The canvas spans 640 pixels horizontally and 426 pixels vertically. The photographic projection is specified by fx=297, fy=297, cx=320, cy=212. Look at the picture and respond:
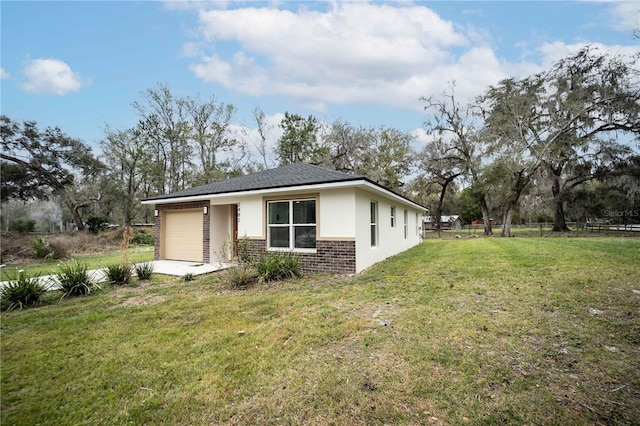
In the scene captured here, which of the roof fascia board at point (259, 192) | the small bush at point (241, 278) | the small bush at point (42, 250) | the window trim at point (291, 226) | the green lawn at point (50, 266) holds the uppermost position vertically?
the roof fascia board at point (259, 192)

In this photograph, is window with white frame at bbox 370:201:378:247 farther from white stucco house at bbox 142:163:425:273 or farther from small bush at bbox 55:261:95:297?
small bush at bbox 55:261:95:297

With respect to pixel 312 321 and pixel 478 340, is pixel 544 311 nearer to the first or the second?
pixel 478 340

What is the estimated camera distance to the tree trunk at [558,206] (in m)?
25.5

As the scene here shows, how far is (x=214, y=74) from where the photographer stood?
15.4 m

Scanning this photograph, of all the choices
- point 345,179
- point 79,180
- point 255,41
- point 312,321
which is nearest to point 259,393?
point 312,321

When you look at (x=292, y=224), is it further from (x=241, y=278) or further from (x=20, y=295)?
(x=20, y=295)

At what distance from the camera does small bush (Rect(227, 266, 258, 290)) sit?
22.3ft

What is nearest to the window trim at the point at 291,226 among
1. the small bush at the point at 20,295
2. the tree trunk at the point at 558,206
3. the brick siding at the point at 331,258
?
the brick siding at the point at 331,258

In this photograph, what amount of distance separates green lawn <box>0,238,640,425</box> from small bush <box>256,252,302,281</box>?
134 cm

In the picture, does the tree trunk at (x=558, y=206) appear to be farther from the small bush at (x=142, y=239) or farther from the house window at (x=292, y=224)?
the small bush at (x=142, y=239)

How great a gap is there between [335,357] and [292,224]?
5.78 metres

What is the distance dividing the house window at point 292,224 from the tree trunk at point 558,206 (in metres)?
26.5

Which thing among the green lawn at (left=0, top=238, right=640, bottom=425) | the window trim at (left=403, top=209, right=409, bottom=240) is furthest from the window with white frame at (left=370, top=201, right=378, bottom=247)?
the window trim at (left=403, top=209, right=409, bottom=240)

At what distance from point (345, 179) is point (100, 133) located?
2699cm
